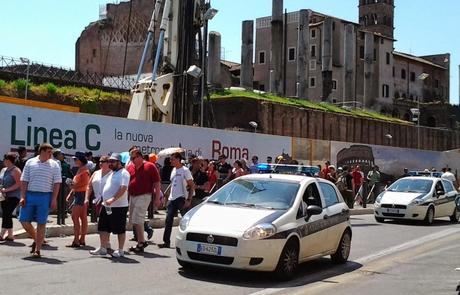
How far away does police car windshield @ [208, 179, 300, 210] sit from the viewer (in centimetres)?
955

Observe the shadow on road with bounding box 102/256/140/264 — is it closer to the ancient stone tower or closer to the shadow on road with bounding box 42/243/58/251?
the shadow on road with bounding box 42/243/58/251

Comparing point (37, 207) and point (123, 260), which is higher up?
point (37, 207)

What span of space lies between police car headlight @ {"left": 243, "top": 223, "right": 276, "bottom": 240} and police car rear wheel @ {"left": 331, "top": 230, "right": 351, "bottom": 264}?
2.56 metres

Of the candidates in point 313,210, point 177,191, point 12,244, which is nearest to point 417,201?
point 177,191

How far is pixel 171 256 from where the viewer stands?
1103 cm

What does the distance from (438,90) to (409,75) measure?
1078 cm

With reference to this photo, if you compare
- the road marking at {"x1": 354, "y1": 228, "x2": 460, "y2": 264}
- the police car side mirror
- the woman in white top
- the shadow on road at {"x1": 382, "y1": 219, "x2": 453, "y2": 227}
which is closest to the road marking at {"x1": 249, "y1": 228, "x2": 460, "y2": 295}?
the road marking at {"x1": 354, "y1": 228, "x2": 460, "y2": 264}

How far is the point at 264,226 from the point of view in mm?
8727

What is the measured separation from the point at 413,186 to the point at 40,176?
45.3ft

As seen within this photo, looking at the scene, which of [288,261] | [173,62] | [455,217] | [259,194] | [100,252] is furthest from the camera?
[173,62]

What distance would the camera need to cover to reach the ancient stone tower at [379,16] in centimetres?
11700

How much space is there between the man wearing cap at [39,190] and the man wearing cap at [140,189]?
57.7 inches

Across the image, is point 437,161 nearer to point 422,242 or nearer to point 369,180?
point 369,180

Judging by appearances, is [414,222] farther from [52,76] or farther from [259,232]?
[52,76]
